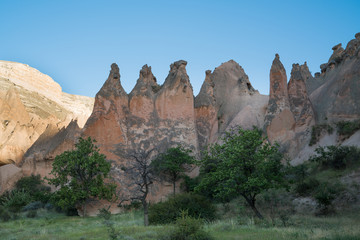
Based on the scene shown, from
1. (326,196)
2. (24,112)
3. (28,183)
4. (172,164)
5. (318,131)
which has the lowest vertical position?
(326,196)

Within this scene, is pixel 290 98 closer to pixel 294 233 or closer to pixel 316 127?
pixel 316 127

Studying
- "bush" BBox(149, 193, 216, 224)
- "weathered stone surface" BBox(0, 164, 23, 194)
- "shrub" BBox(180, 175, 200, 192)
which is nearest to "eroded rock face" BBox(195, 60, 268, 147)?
"shrub" BBox(180, 175, 200, 192)

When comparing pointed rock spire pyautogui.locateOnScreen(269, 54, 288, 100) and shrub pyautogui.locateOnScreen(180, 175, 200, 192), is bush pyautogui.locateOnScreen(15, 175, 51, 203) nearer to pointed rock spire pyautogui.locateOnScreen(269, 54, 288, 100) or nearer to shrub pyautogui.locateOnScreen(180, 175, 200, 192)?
shrub pyautogui.locateOnScreen(180, 175, 200, 192)

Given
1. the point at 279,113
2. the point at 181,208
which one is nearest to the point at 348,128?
the point at 279,113

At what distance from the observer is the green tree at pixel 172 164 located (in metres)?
27.0

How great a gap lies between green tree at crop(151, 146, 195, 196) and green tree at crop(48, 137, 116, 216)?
4.22 metres

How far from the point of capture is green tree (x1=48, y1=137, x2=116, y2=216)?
23603 millimetres

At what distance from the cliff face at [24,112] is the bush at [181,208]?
1213 inches

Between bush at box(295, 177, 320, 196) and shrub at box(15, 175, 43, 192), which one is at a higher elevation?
shrub at box(15, 175, 43, 192)

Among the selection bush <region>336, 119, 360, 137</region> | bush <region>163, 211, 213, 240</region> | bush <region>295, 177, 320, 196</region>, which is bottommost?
bush <region>163, 211, 213, 240</region>

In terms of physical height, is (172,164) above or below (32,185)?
above

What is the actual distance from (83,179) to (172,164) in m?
6.85

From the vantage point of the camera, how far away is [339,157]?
21.3 meters

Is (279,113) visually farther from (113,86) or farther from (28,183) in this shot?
(28,183)
